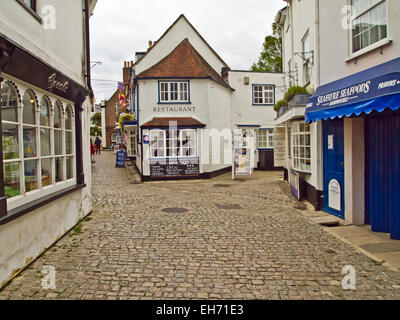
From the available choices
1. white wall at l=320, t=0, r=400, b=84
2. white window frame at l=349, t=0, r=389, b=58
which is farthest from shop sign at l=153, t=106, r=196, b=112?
white window frame at l=349, t=0, r=389, b=58

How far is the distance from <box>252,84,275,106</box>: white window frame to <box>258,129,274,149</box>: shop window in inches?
73.6

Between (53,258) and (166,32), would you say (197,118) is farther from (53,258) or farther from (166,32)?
(53,258)

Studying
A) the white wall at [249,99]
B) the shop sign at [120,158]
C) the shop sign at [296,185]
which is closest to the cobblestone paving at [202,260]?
the shop sign at [296,185]

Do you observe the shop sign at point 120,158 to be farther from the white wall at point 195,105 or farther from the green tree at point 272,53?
the green tree at point 272,53

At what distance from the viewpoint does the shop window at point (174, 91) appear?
17500 mm

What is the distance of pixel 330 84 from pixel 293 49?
16.3 feet

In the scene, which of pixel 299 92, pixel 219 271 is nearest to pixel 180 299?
pixel 219 271

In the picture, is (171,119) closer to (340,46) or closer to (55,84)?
(340,46)

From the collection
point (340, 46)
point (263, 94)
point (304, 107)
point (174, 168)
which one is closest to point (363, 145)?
point (340, 46)

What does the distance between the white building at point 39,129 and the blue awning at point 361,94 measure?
5.40 m

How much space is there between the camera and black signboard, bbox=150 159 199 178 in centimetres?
1686

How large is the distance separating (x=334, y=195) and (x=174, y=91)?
11.2m

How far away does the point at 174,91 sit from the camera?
17625mm

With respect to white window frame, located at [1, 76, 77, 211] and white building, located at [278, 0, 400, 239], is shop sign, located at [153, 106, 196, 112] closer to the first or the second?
white building, located at [278, 0, 400, 239]
